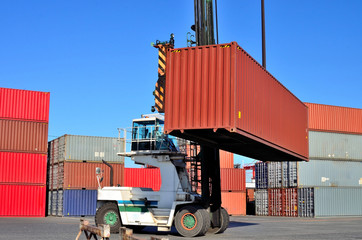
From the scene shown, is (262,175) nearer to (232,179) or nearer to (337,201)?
(232,179)

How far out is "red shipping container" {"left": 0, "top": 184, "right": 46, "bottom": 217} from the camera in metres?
29.8

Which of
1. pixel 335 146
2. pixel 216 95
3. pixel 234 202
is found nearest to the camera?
pixel 216 95

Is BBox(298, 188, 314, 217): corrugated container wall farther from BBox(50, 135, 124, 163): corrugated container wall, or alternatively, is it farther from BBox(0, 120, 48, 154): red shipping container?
BBox(0, 120, 48, 154): red shipping container

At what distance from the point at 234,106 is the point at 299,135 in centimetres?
786

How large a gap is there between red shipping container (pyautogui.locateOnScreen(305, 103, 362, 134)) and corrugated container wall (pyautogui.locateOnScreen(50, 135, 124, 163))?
13.8 m

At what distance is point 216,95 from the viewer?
13.8 m

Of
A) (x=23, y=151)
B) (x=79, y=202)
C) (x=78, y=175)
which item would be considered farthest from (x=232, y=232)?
(x=79, y=202)

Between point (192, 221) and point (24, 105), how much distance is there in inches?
709

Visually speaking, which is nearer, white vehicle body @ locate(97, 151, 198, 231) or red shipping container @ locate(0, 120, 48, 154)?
white vehicle body @ locate(97, 151, 198, 231)

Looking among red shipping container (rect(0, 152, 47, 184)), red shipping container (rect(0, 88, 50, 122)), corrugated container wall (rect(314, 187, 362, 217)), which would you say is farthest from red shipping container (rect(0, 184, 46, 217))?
corrugated container wall (rect(314, 187, 362, 217))

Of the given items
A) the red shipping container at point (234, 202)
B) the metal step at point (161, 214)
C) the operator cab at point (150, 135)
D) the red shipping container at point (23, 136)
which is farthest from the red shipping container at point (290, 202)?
the metal step at point (161, 214)

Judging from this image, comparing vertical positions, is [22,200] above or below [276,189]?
below

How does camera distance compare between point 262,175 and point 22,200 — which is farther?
point 262,175

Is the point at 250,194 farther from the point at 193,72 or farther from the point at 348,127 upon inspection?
the point at 193,72
